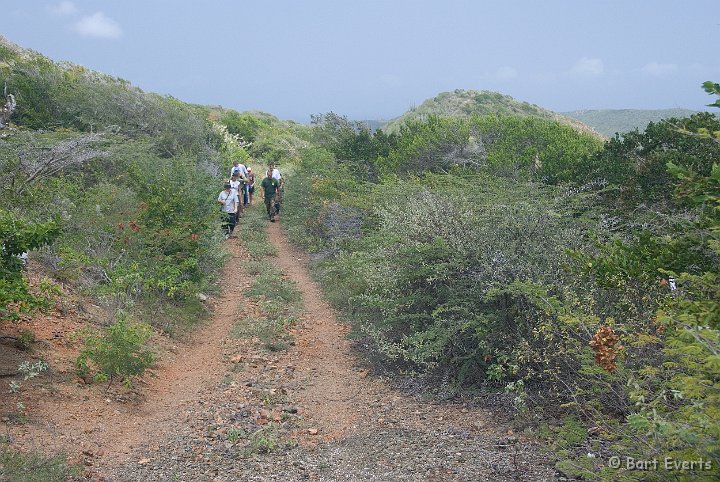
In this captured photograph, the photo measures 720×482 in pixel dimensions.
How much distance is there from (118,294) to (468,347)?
487 cm

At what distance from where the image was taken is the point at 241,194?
737 inches

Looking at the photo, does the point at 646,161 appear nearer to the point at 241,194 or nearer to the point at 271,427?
the point at 271,427

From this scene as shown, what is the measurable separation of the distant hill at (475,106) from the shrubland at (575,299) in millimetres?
35098

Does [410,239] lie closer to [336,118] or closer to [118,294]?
[118,294]

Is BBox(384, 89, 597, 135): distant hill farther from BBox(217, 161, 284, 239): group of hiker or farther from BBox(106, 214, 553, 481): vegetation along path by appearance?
BBox(106, 214, 553, 481): vegetation along path

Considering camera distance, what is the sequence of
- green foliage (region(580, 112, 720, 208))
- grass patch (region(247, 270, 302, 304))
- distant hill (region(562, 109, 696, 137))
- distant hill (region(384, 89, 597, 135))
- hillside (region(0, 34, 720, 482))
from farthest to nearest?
distant hill (region(562, 109, 696, 137)) < distant hill (region(384, 89, 597, 135)) < grass patch (region(247, 270, 302, 304)) < green foliage (region(580, 112, 720, 208)) < hillside (region(0, 34, 720, 482))

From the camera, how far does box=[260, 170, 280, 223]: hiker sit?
18562 mm

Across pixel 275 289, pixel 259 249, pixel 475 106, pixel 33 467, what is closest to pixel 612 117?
pixel 475 106

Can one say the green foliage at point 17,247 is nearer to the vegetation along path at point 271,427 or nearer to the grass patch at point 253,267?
the vegetation along path at point 271,427

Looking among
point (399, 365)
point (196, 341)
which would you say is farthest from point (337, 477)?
point (196, 341)

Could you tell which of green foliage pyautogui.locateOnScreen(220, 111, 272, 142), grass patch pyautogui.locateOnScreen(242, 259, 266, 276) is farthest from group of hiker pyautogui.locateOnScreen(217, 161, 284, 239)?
green foliage pyautogui.locateOnScreen(220, 111, 272, 142)

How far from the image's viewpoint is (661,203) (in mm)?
10359

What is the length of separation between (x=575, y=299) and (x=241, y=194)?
555 inches

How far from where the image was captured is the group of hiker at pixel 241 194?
15.7m
